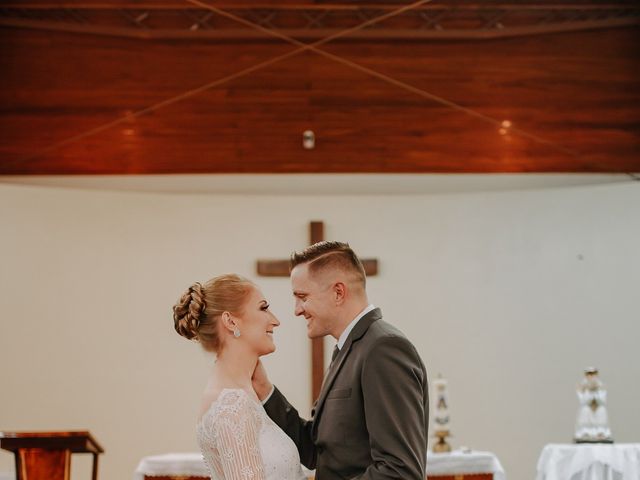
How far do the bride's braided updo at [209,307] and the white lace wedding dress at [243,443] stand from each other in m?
0.23

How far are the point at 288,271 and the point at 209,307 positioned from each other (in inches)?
169

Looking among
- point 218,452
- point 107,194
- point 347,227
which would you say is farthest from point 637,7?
point 218,452

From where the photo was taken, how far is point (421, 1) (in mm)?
8211

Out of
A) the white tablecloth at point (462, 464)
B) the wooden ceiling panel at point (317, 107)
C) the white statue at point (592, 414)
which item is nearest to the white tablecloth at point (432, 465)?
the white tablecloth at point (462, 464)

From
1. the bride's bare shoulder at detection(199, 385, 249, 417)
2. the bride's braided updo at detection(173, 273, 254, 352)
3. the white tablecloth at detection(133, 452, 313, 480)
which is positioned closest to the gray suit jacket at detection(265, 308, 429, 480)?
the bride's bare shoulder at detection(199, 385, 249, 417)

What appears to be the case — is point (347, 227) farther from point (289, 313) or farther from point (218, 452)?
point (218, 452)

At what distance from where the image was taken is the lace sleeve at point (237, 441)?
297 cm

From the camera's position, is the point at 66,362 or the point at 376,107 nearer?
the point at 66,362

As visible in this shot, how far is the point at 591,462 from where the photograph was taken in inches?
214

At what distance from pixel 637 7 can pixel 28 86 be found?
4.98 meters

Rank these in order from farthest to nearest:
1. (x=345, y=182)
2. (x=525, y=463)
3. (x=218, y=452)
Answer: (x=345, y=182) < (x=525, y=463) < (x=218, y=452)

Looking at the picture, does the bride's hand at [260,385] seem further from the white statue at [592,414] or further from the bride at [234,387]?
the white statue at [592,414]

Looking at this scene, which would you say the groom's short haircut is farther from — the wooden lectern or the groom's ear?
the wooden lectern

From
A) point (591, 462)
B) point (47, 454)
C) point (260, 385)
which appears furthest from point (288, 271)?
point (260, 385)
